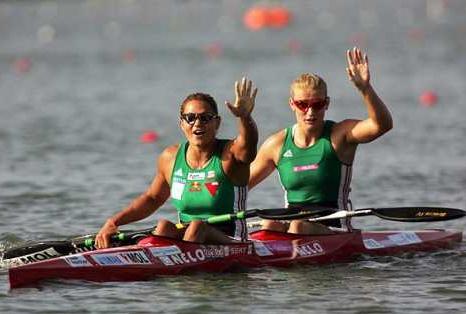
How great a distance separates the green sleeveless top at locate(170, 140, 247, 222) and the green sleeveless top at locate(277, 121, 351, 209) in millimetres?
848

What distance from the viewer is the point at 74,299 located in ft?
38.2

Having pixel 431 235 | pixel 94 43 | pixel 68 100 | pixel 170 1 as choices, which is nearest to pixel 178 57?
pixel 94 43

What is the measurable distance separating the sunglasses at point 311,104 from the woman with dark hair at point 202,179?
861 millimetres

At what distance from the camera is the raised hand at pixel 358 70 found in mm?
12602

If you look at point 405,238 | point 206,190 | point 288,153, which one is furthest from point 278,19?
point 206,190

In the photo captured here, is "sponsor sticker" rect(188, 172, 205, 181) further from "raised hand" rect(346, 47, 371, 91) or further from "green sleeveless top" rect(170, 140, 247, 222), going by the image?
Answer: "raised hand" rect(346, 47, 371, 91)

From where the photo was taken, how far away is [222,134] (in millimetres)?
25625

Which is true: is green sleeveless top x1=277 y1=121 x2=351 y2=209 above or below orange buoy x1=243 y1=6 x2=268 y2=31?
below

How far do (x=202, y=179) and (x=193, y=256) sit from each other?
2.24 ft

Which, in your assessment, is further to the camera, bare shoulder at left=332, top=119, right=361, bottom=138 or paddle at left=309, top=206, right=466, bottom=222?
bare shoulder at left=332, top=119, right=361, bottom=138

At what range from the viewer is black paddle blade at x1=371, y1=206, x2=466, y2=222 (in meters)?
13.2

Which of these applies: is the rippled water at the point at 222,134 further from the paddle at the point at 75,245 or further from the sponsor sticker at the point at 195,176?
the sponsor sticker at the point at 195,176

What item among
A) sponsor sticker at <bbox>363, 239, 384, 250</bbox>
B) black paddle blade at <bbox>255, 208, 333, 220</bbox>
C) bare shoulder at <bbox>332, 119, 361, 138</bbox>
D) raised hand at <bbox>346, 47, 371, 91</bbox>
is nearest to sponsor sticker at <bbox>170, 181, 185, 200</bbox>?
black paddle blade at <bbox>255, 208, 333, 220</bbox>

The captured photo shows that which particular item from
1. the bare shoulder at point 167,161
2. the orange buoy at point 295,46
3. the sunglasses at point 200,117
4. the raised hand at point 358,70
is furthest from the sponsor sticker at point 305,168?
the orange buoy at point 295,46
